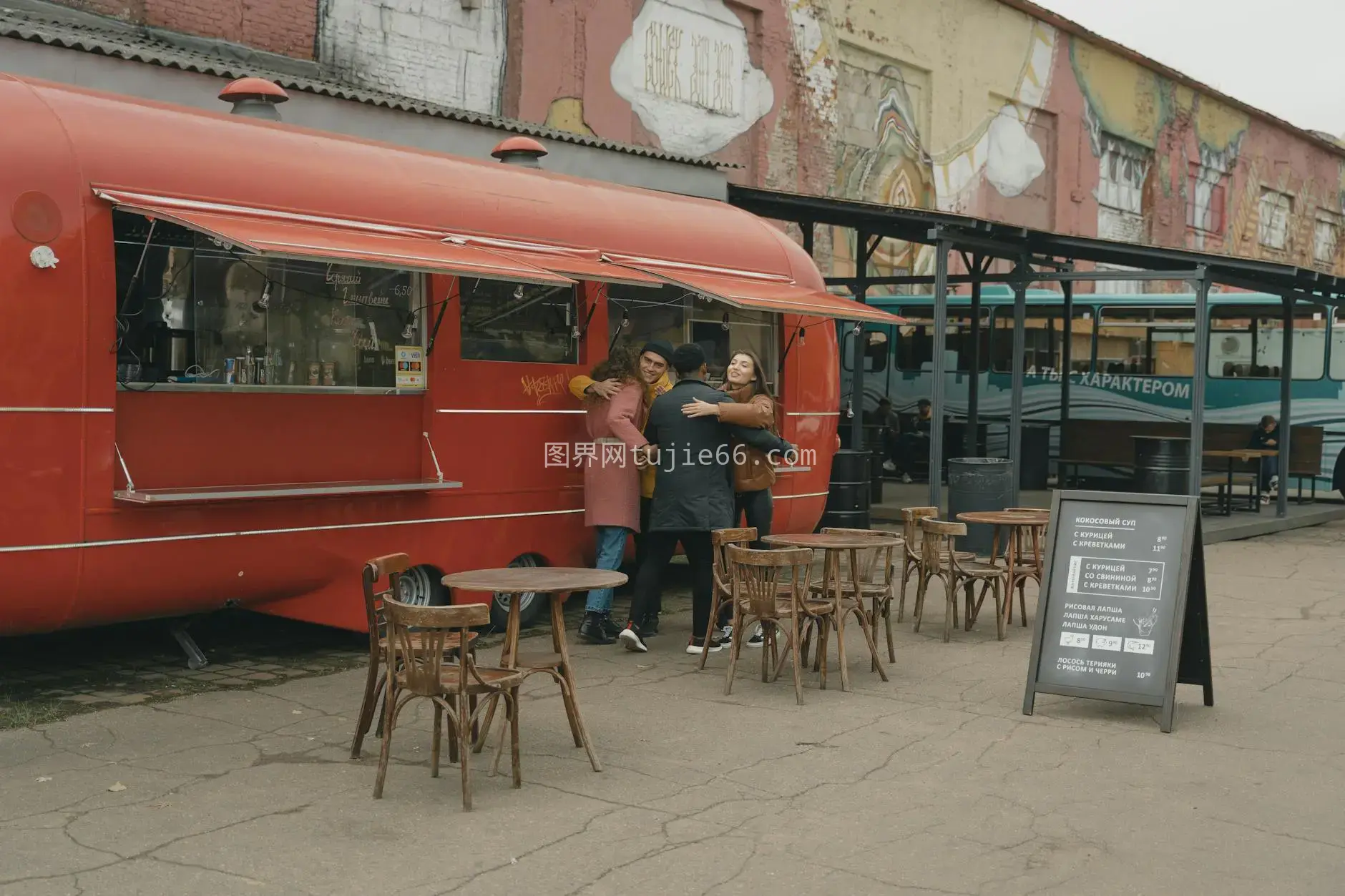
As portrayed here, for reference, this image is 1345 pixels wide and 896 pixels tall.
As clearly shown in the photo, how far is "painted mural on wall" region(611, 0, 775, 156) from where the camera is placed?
744 inches

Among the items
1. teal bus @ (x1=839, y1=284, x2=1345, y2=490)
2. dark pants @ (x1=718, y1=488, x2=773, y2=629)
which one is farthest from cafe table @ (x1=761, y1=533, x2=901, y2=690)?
teal bus @ (x1=839, y1=284, x2=1345, y2=490)

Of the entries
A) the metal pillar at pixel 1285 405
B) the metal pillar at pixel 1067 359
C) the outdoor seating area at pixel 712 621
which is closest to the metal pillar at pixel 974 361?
the metal pillar at pixel 1067 359

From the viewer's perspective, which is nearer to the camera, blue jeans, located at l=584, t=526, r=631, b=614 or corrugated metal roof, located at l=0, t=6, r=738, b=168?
blue jeans, located at l=584, t=526, r=631, b=614

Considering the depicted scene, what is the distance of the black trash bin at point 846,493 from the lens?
46.5 ft

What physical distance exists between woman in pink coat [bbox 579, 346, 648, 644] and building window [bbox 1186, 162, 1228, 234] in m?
26.8

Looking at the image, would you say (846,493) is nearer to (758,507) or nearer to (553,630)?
(758,507)

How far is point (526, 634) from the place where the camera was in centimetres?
946

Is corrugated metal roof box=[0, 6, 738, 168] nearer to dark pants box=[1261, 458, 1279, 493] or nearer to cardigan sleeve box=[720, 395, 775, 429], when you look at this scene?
cardigan sleeve box=[720, 395, 775, 429]

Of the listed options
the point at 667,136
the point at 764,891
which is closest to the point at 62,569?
the point at 764,891

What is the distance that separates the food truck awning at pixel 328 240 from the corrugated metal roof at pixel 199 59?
8.11 ft

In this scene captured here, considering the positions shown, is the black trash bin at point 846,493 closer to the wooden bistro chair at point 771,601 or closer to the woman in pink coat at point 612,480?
the woman in pink coat at point 612,480

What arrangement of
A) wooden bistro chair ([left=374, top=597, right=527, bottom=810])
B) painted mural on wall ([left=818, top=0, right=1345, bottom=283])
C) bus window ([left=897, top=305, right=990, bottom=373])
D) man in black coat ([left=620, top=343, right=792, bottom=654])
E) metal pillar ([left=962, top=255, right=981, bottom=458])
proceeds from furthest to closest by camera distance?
bus window ([left=897, top=305, right=990, bottom=373]) → painted mural on wall ([left=818, top=0, right=1345, bottom=283]) → metal pillar ([left=962, top=255, right=981, bottom=458]) → man in black coat ([left=620, top=343, right=792, bottom=654]) → wooden bistro chair ([left=374, top=597, right=527, bottom=810])

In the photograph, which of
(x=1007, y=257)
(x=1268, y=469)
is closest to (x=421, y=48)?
(x=1007, y=257)

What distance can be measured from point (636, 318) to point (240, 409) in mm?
3356
